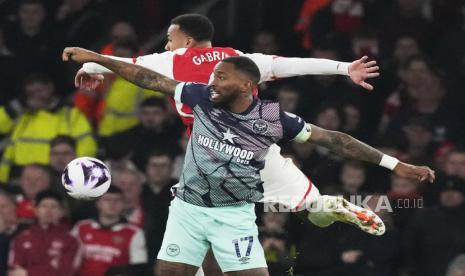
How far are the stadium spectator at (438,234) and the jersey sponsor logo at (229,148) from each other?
9.84 ft

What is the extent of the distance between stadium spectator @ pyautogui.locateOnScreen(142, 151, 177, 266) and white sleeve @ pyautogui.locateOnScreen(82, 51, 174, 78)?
2.91 meters

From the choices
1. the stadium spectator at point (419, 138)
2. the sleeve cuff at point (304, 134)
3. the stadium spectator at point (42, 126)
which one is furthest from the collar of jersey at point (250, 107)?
the stadium spectator at point (42, 126)

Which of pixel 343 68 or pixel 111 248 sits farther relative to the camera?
pixel 111 248

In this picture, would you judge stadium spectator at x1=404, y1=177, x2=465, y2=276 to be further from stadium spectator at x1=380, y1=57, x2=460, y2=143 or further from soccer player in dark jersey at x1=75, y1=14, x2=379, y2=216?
soccer player in dark jersey at x1=75, y1=14, x2=379, y2=216

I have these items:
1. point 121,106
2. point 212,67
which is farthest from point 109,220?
point 212,67

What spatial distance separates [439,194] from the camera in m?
12.9

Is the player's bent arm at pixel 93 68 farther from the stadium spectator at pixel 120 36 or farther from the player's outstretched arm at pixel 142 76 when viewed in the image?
the stadium spectator at pixel 120 36

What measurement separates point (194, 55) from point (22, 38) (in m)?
5.71

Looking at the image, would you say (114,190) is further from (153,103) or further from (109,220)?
(153,103)

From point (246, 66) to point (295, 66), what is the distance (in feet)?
2.07

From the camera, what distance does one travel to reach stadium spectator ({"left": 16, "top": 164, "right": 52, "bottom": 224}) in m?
13.6

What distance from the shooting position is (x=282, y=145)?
13.9m

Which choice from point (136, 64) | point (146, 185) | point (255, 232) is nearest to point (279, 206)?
point (255, 232)

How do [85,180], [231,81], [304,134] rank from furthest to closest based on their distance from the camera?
[85,180] → [304,134] → [231,81]
